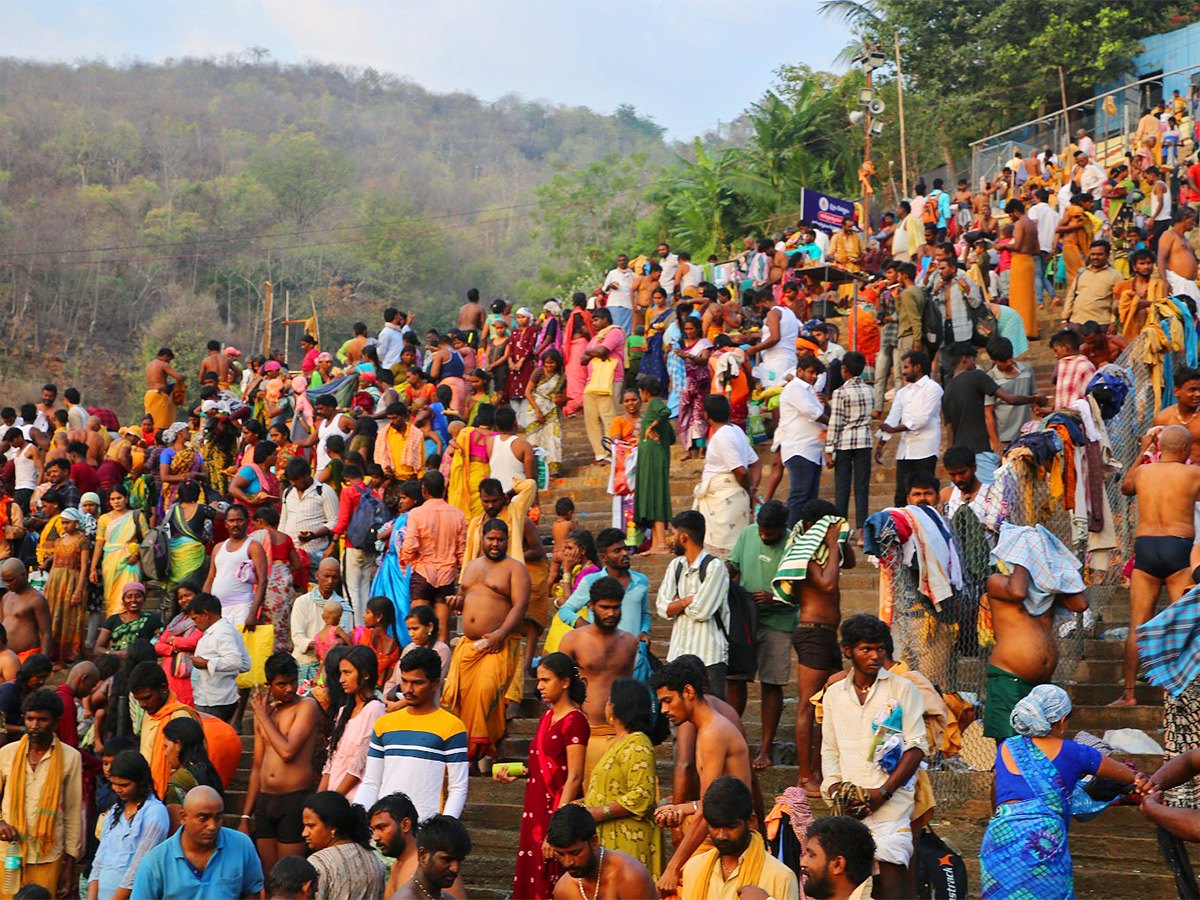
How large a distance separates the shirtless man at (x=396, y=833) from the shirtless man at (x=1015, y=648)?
3.25 metres

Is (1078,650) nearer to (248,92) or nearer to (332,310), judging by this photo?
(332,310)

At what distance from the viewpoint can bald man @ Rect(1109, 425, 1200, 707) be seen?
8.26 meters

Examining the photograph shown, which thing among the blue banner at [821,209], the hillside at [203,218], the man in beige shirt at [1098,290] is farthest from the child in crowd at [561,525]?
the hillside at [203,218]

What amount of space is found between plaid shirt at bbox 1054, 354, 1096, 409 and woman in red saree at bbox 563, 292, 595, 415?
589 centimetres

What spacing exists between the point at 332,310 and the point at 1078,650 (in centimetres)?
4670

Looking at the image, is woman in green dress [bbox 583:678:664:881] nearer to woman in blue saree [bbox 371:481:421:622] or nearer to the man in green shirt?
the man in green shirt

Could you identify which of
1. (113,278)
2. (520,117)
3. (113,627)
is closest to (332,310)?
(113,278)

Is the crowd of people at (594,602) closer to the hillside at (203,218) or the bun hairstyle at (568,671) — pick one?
the bun hairstyle at (568,671)

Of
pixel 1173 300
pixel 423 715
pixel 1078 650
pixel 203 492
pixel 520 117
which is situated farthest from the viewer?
pixel 520 117

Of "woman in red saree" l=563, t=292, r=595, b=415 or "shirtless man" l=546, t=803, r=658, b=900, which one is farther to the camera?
"woman in red saree" l=563, t=292, r=595, b=415

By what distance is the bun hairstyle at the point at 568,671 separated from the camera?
694cm

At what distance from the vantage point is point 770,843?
6008mm

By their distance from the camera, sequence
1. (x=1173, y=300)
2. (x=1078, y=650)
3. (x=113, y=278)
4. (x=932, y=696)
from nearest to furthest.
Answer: (x=932, y=696), (x=1078, y=650), (x=1173, y=300), (x=113, y=278)

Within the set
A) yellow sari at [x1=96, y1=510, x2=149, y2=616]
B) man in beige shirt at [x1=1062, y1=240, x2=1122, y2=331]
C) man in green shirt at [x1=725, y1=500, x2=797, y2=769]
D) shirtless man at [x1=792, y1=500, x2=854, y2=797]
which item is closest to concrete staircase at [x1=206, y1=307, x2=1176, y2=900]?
man in green shirt at [x1=725, y1=500, x2=797, y2=769]
